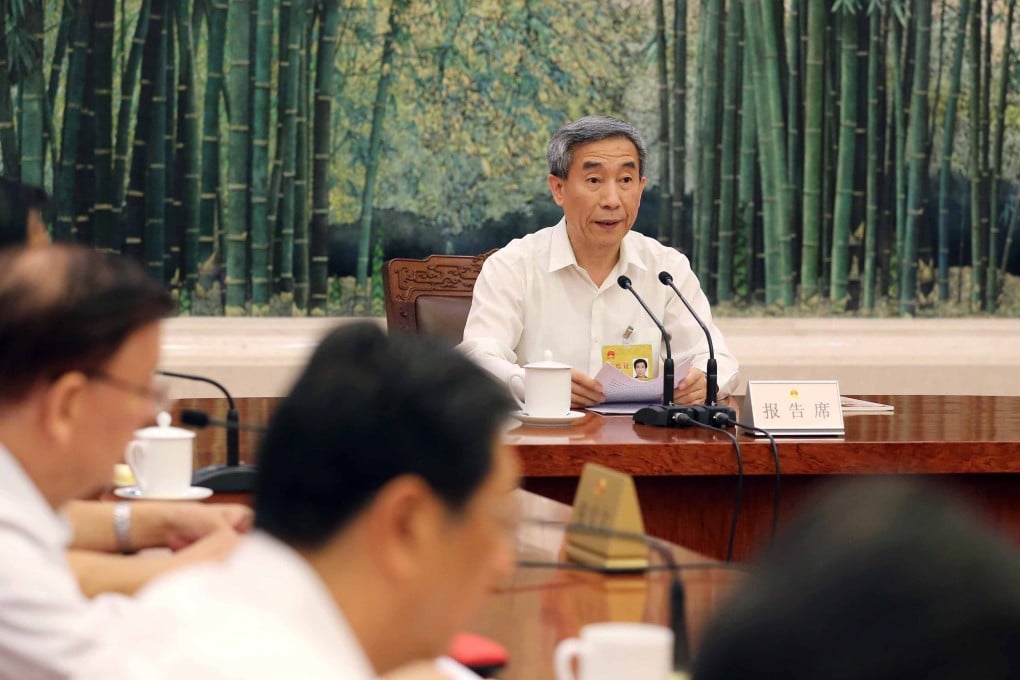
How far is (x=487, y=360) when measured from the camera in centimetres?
418

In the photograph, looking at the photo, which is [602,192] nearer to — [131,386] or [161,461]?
[161,461]

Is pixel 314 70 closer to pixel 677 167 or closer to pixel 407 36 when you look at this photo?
pixel 407 36

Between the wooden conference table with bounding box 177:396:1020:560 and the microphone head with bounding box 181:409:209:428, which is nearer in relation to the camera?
the microphone head with bounding box 181:409:209:428

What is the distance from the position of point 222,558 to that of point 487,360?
2319mm

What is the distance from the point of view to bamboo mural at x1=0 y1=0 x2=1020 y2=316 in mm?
5477

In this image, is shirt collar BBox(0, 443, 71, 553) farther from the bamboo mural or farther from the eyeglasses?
the bamboo mural

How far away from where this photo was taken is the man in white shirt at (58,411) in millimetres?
1396

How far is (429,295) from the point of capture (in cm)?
459

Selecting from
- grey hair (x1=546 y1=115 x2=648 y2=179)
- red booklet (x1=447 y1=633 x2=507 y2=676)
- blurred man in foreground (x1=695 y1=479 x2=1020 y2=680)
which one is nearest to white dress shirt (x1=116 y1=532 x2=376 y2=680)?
blurred man in foreground (x1=695 y1=479 x2=1020 y2=680)

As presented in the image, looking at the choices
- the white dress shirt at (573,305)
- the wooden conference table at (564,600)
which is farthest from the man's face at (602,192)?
the wooden conference table at (564,600)

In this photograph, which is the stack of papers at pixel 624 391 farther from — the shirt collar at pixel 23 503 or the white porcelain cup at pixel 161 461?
the shirt collar at pixel 23 503

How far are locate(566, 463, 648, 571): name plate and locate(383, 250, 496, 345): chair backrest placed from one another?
7.68 ft

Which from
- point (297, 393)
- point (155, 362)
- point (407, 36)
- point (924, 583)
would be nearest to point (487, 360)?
point (407, 36)

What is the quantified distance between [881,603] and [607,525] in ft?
4.71
